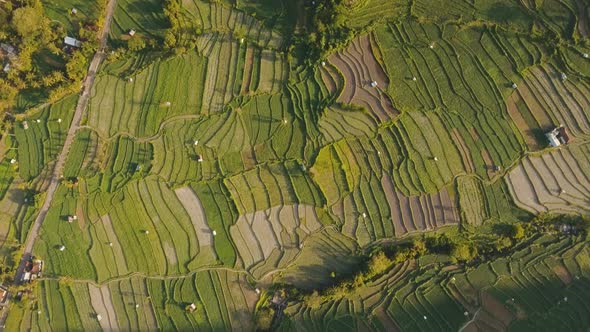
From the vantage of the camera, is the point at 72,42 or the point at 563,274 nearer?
the point at 563,274

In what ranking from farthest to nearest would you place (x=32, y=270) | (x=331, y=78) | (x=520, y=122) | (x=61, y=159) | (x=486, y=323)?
1. (x=61, y=159)
2. (x=32, y=270)
3. (x=331, y=78)
4. (x=520, y=122)
5. (x=486, y=323)

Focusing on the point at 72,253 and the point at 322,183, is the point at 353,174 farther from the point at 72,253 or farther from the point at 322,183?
the point at 72,253

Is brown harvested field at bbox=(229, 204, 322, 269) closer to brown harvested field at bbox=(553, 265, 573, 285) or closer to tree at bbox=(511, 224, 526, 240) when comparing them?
tree at bbox=(511, 224, 526, 240)

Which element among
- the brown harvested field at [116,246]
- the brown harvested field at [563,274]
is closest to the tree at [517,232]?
the brown harvested field at [563,274]

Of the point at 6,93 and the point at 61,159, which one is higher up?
the point at 6,93

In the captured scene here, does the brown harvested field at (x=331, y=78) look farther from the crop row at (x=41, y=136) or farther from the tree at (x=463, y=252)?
the crop row at (x=41, y=136)

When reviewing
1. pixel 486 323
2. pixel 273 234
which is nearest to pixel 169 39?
pixel 273 234

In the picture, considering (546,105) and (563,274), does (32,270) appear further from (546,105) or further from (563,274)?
(546,105)

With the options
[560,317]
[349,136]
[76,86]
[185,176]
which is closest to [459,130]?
[349,136]
